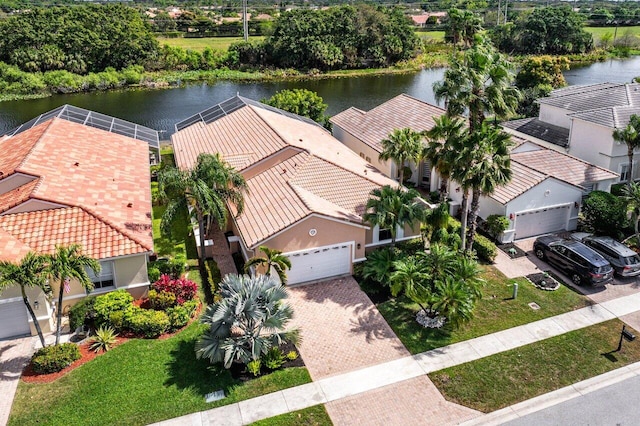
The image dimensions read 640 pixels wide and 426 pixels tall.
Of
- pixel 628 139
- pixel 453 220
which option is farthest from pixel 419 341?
pixel 628 139

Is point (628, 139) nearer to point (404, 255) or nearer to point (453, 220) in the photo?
point (453, 220)

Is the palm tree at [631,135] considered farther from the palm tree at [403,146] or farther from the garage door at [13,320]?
the garage door at [13,320]

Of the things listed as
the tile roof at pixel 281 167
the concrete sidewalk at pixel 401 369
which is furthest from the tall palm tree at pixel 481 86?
the concrete sidewalk at pixel 401 369

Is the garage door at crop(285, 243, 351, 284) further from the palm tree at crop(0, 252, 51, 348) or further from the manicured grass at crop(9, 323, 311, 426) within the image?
the palm tree at crop(0, 252, 51, 348)

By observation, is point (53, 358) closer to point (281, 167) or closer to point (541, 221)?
point (281, 167)

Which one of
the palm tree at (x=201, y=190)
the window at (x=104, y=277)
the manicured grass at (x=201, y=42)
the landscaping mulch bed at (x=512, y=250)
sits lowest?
the landscaping mulch bed at (x=512, y=250)

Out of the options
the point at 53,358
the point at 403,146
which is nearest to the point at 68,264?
the point at 53,358
